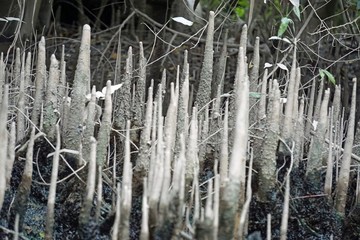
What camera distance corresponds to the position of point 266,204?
1.85m

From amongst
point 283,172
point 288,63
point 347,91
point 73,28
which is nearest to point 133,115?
point 283,172

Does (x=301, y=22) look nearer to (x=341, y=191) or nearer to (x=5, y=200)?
(x=341, y=191)

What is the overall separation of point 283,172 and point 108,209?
2.01ft

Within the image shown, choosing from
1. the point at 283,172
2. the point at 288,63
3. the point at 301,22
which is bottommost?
the point at 283,172

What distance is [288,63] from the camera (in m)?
3.18

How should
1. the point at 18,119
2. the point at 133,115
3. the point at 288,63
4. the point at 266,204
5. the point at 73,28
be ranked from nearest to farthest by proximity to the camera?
1. the point at 266,204
2. the point at 18,119
3. the point at 133,115
4. the point at 288,63
5. the point at 73,28

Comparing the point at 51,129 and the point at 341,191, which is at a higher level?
the point at 51,129

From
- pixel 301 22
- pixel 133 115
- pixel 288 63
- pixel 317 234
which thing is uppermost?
pixel 301 22

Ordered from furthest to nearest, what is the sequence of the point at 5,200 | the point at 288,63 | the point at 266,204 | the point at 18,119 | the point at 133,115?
the point at 288,63, the point at 133,115, the point at 18,119, the point at 266,204, the point at 5,200

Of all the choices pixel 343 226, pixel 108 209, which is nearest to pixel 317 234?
pixel 343 226

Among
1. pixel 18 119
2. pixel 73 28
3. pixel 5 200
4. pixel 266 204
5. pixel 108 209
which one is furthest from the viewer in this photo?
pixel 73 28

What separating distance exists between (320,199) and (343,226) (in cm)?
12

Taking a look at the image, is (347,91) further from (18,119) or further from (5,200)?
(5,200)

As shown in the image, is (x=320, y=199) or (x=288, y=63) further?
(x=288, y=63)
